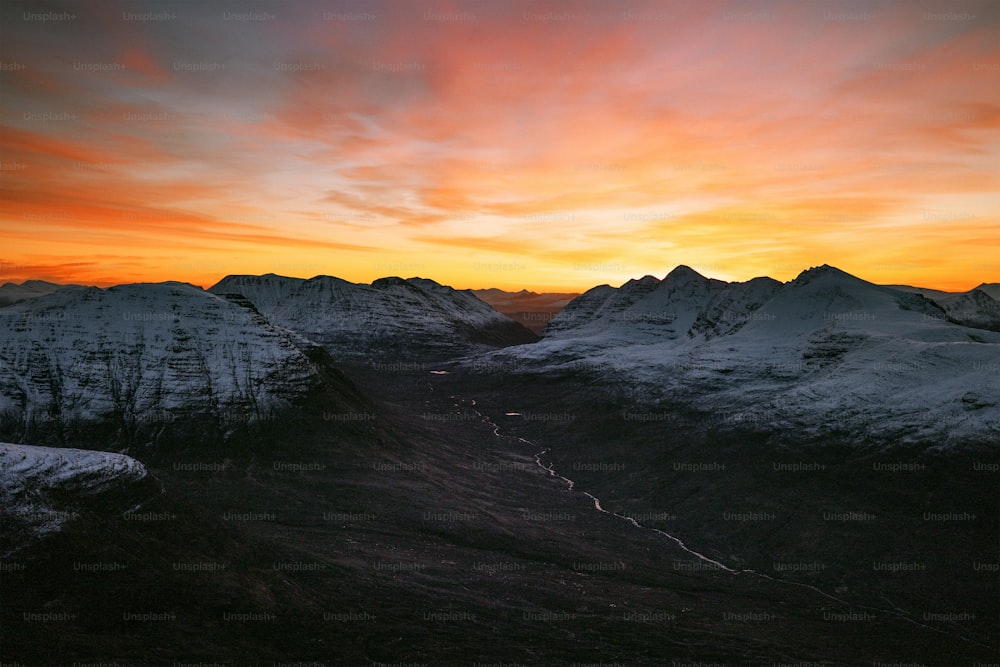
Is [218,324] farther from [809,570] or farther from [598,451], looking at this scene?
[809,570]

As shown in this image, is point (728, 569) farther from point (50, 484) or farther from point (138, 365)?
point (138, 365)

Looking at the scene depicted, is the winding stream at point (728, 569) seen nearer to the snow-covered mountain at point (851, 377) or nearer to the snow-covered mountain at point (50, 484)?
the snow-covered mountain at point (851, 377)

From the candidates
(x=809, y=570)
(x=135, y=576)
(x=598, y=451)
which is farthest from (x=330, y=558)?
(x=598, y=451)

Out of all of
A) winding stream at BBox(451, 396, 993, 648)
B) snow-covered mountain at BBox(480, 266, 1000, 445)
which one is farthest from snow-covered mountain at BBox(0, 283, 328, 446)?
snow-covered mountain at BBox(480, 266, 1000, 445)

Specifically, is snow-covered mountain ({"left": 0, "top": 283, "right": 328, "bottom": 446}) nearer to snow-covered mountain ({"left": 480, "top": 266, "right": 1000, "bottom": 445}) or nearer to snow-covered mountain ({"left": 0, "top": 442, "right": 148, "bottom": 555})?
snow-covered mountain ({"left": 0, "top": 442, "right": 148, "bottom": 555})

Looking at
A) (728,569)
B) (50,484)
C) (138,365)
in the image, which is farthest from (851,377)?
(138,365)

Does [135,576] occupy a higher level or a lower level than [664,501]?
higher
